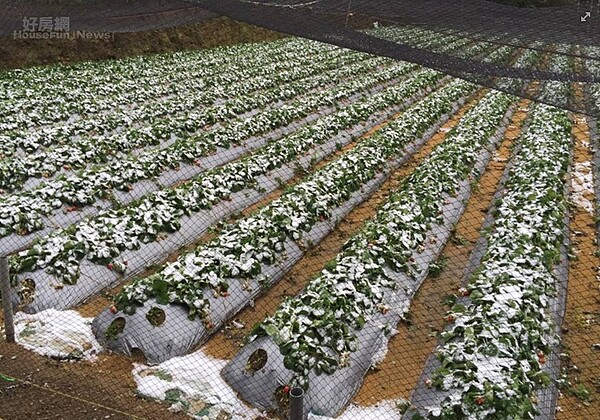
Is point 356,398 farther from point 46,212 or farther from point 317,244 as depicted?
point 46,212

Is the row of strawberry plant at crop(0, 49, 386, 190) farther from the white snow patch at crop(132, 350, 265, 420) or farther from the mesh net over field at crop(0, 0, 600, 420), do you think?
the white snow patch at crop(132, 350, 265, 420)

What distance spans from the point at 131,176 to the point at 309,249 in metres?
3.47

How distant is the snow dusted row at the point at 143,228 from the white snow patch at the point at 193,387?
167 cm

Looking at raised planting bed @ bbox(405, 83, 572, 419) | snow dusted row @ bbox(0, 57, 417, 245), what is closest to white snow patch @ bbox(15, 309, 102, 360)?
snow dusted row @ bbox(0, 57, 417, 245)

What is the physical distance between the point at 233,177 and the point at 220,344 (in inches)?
166

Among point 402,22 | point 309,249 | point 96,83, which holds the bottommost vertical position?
point 96,83

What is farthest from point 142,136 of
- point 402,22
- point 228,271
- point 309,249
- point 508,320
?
point 508,320

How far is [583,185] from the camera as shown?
1155cm

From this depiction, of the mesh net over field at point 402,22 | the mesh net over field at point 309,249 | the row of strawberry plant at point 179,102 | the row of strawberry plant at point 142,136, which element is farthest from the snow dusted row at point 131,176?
the mesh net over field at point 402,22

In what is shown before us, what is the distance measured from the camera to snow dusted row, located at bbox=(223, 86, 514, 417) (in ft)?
17.5

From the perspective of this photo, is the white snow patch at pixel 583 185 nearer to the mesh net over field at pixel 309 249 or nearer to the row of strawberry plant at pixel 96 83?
the mesh net over field at pixel 309 249

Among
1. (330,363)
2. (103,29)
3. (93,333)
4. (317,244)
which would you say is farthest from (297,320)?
(103,29)

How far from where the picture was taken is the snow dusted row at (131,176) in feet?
26.3

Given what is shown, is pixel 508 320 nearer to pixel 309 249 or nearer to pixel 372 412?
pixel 372 412
